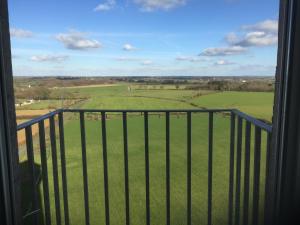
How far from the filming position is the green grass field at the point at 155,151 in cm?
217

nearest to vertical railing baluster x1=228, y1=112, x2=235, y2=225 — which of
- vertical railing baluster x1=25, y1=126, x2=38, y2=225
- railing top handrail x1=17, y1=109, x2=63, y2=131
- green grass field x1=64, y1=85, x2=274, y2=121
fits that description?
green grass field x1=64, y1=85, x2=274, y2=121

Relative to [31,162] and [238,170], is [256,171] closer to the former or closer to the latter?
[238,170]

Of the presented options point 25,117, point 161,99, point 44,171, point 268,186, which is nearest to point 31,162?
point 44,171

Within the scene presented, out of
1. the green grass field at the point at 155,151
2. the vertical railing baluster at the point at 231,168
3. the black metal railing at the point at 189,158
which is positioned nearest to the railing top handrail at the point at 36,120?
the black metal railing at the point at 189,158

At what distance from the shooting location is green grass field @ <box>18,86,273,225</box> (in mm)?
2174

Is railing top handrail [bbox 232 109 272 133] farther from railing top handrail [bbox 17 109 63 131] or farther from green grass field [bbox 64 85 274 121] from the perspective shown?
railing top handrail [bbox 17 109 63 131]

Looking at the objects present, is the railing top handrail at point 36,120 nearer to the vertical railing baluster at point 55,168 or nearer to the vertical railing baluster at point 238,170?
the vertical railing baluster at point 55,168

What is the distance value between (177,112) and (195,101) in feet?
0.79

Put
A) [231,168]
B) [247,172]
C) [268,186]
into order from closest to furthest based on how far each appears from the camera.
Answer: [268,186]
[247,172]
[231,168]

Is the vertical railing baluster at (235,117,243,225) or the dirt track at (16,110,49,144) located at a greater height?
the dirt track at (16,110,49,144)

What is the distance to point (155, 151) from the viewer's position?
3842mm

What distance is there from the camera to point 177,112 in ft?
6.89

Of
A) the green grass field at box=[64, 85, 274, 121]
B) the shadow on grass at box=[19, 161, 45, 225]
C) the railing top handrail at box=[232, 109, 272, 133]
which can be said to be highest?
the green grass field at box=[64, 85, 274, 121]

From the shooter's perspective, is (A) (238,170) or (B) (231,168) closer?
(A) (238,170)
